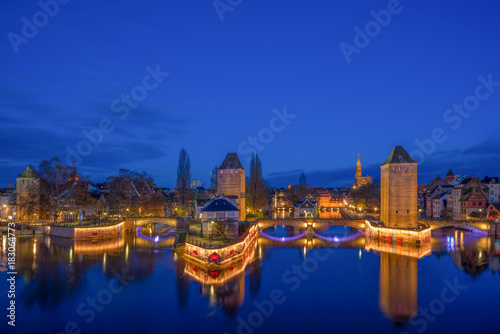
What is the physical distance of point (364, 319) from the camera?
61.0 feet

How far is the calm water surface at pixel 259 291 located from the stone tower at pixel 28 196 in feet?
34.3

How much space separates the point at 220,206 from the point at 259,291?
14710mm

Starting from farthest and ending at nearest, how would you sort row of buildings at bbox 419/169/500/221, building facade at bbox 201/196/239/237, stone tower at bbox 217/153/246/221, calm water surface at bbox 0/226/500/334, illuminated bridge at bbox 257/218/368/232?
row of buildings at bbox 419/169/500/221, stone tower at bbox 217/153/246/221, illuminated bridge at bbox 257/218/368/232, building facade at bbox 201/196/239/237, calm water surface at bbox 0/226/500/334

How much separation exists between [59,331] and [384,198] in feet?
133

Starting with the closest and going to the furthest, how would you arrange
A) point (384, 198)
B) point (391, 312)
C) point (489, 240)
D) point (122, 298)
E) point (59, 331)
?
1. point (59, 331)
2. point (391, 312)
3. point (122, 298)
4. point (489, 240)
5. point (384, 198)

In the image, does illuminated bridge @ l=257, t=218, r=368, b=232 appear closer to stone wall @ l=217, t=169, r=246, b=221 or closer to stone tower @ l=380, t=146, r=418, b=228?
stone wall @ l=217, t=169, r=246, b=221

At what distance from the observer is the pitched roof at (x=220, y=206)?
36375 millimetres

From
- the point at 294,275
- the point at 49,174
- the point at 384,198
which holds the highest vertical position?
the point at 49,174


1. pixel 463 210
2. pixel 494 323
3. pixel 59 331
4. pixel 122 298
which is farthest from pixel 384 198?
pixel 59 331

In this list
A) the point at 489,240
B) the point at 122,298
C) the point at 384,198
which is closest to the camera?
the point at 122,298

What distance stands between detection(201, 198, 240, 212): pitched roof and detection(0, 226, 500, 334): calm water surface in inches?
213

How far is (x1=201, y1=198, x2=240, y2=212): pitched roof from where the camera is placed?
36375mm

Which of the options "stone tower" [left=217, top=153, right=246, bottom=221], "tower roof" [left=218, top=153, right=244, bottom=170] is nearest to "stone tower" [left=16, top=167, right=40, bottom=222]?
"stone tower" [left=217, top=153, right=246, bottom=221]

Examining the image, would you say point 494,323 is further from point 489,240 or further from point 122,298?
point 489,240
